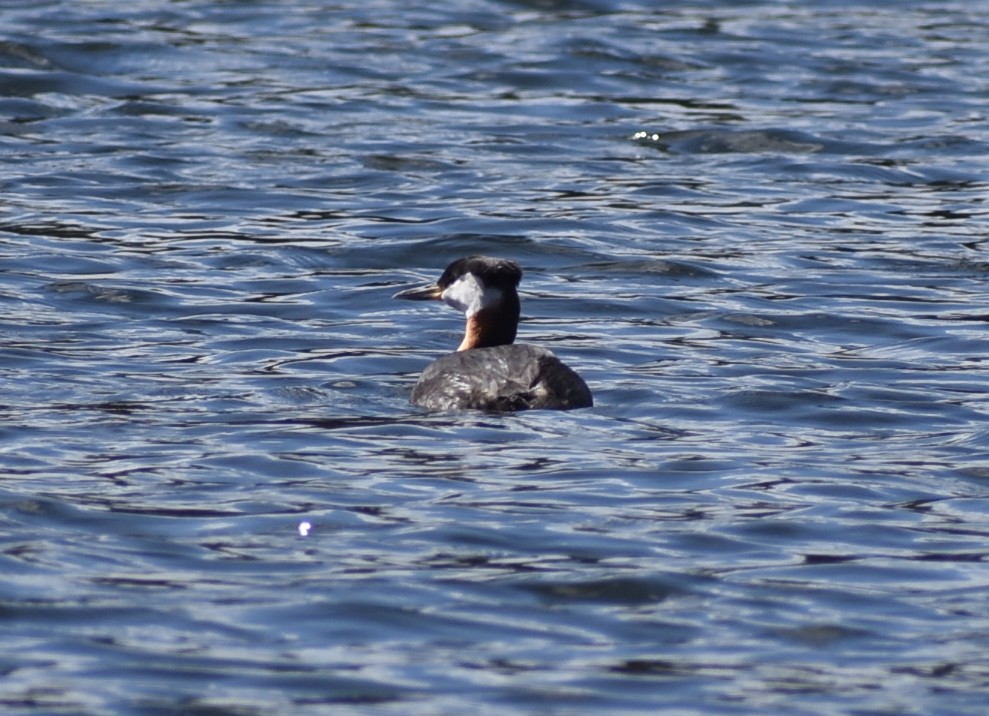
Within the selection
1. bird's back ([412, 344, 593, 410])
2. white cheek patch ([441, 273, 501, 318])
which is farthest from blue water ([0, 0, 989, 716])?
white cheek patch ([441, 273, 501, 318])

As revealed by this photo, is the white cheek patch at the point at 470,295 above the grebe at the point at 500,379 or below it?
above

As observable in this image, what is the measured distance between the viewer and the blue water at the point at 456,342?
665 centimetres

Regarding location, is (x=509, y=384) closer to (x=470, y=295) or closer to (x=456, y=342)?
(x=470, y=295)

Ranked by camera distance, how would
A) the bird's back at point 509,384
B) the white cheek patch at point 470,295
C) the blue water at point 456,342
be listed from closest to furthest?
the blue water at point 456,342 < the bird's back at point 509,384 < the white cheek patch at point 470,295

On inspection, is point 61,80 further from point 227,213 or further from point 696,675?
point 696,675

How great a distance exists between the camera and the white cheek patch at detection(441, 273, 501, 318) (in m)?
10.9

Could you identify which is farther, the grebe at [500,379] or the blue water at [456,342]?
the grebe at [500,379]

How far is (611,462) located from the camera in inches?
354

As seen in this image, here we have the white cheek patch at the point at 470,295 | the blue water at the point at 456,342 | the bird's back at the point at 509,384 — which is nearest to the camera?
the blue water at the point at 456,342

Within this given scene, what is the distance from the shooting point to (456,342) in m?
12.4

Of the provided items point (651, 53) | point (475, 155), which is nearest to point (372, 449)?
point (475, 155)

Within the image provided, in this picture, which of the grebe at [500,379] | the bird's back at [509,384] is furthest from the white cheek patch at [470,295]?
the bird's back at [509,384]

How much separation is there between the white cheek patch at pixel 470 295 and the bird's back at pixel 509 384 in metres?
0.80

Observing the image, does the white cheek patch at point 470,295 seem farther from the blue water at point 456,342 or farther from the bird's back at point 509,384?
the bird's back at point 509,384
